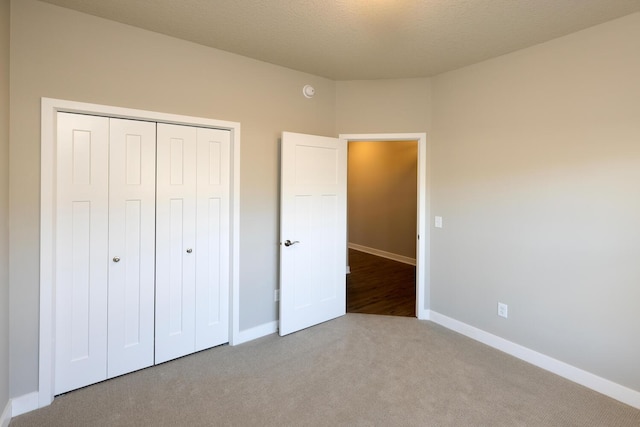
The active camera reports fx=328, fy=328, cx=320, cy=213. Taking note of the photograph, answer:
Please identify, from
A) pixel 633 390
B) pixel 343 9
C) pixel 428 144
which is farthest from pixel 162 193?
pixel 633 390

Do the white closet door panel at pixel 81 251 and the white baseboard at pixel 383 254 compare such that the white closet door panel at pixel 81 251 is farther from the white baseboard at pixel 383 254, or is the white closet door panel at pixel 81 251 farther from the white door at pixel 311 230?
the white baseboard at pixel 383 254

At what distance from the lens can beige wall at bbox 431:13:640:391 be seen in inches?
87.5

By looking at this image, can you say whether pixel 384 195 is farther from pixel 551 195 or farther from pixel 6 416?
pixel 6 416

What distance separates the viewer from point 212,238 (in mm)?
2900

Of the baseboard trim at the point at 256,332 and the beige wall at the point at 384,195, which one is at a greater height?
the beige wall at the point at 384,195

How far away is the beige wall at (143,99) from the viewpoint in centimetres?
205

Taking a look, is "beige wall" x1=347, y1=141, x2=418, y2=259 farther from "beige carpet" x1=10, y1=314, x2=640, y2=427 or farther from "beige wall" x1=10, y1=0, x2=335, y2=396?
"beige carpet" x1=10, y1=314, x2=640, y2=427

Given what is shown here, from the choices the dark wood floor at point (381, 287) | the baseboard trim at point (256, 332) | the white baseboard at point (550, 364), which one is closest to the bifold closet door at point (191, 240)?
the baseboard trim at point (256, 332)

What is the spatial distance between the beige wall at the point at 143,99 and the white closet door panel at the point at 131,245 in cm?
31

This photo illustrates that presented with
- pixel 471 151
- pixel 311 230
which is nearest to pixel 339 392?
pixel 311 230

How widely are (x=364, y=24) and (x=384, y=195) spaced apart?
4.70 metres

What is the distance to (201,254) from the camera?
2.85 meters

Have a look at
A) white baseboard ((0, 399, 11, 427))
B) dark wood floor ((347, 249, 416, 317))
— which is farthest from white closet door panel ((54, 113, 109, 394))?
dark wood floor ((347, 249, 416, 317))

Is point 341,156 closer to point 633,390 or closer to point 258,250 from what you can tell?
point 258,250
